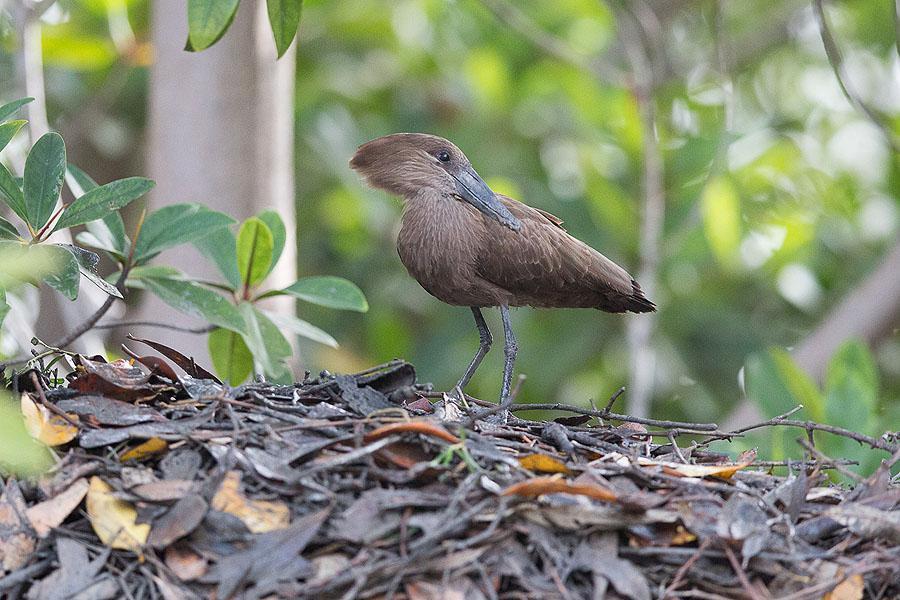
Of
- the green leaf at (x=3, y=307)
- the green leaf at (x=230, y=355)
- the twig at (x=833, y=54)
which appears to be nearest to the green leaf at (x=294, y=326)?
the green leaf at (x=230, y=355)

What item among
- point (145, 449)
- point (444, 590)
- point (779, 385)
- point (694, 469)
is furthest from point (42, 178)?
point (779, 385)

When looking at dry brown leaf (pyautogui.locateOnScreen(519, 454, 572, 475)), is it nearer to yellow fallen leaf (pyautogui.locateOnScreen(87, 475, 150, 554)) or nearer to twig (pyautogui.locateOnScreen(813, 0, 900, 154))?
yellow fallen leaf (pyautogui.locateOnScreen(87, 475, 150, 554))

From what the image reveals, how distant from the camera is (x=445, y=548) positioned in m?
2.19

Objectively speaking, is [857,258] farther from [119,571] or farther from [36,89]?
[119,571]

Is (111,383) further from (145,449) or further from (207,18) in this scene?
(207,18)

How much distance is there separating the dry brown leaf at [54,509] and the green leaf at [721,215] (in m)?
3.98

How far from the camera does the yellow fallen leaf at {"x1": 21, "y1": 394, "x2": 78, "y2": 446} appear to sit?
2404 millimetres

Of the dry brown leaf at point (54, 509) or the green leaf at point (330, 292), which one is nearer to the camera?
the dry brown leaf at point (54, 509)

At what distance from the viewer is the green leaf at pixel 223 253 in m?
3.39

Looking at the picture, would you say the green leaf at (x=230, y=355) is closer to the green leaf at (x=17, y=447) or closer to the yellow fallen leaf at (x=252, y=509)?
the yellow fallen leaf at (x=252, y=509)

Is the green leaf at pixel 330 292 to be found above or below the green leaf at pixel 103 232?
below

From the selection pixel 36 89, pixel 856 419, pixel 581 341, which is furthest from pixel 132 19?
pixel 856 419

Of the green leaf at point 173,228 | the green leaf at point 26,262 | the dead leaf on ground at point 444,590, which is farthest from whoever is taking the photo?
the green leaf at point 173,228

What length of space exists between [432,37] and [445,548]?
5.76 meters
